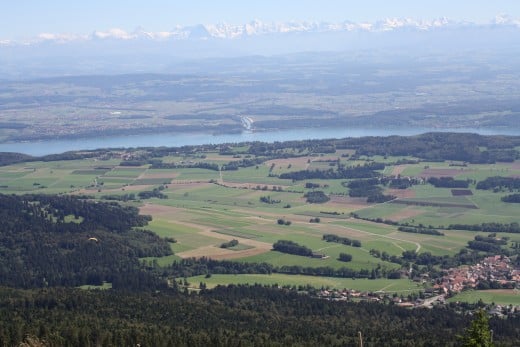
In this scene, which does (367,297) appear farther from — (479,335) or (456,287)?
(479,335)

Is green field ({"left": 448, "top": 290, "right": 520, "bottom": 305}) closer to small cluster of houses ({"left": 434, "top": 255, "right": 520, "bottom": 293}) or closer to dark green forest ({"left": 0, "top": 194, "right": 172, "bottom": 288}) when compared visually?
small cluster of houses ({"left": 434, "top": 255, "right": 520, "bottom": 293})

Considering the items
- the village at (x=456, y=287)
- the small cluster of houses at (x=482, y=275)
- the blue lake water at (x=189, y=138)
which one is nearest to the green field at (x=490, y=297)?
the village at (x=456, y=287)

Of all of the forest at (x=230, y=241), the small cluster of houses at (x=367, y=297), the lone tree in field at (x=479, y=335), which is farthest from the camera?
the small cluster of houses at (x=367, y=297)

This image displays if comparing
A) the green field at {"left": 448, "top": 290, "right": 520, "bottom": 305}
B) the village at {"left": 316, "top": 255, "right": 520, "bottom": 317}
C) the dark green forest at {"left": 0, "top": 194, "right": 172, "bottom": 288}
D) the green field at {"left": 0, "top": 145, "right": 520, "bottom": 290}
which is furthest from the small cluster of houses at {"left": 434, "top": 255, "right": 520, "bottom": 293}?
the dark green forest at {"left": 0, "top": 194, "right": 172, "bottom": 288}

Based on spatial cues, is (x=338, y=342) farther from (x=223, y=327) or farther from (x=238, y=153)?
(x=238, y=153)

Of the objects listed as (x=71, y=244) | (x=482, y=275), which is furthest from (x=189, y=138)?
(x=482, y=275)

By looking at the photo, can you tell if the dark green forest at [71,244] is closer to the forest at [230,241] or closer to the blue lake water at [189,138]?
the forest at [230,241]

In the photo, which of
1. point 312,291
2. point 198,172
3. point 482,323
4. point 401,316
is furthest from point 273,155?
point 482,323
